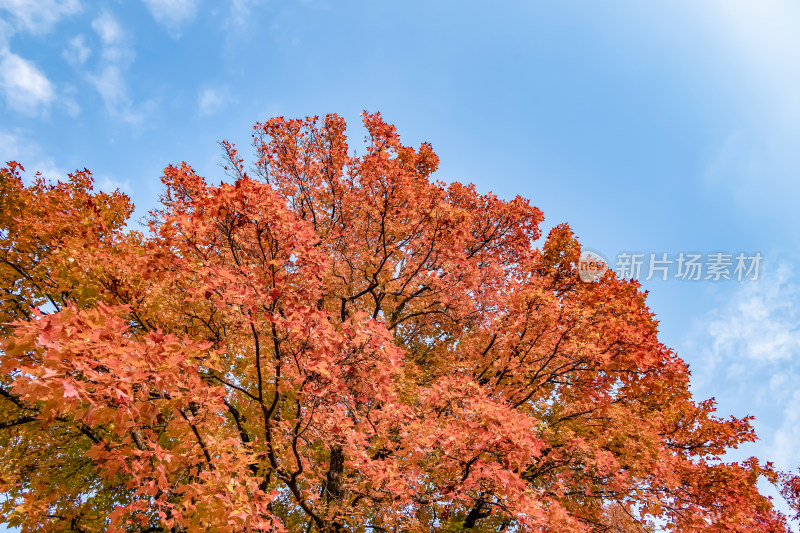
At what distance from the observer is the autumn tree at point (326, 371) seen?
4.86 metres

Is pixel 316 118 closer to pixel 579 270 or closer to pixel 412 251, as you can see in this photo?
pixel 412 251

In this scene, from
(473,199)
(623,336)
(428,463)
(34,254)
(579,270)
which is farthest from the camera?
(579,270)

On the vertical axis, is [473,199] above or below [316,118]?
above

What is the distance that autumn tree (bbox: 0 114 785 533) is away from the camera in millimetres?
4855

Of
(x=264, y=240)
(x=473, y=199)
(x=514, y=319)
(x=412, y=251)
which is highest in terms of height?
(x=473, y=199)

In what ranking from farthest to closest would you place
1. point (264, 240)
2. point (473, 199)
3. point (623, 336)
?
point (473, 199) → point (623, 336) → point (264, 240)

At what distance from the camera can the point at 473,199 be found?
1522 centimetres

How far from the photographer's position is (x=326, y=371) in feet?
18.4

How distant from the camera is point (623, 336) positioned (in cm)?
1067

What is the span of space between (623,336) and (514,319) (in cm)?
291

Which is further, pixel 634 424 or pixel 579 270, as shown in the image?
pixel 579 270

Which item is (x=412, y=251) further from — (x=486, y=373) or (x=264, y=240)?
(x=264, y=240)

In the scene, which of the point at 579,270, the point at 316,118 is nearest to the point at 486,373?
the point at 579,270

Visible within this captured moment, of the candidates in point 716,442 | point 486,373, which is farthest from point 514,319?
point 716,442
